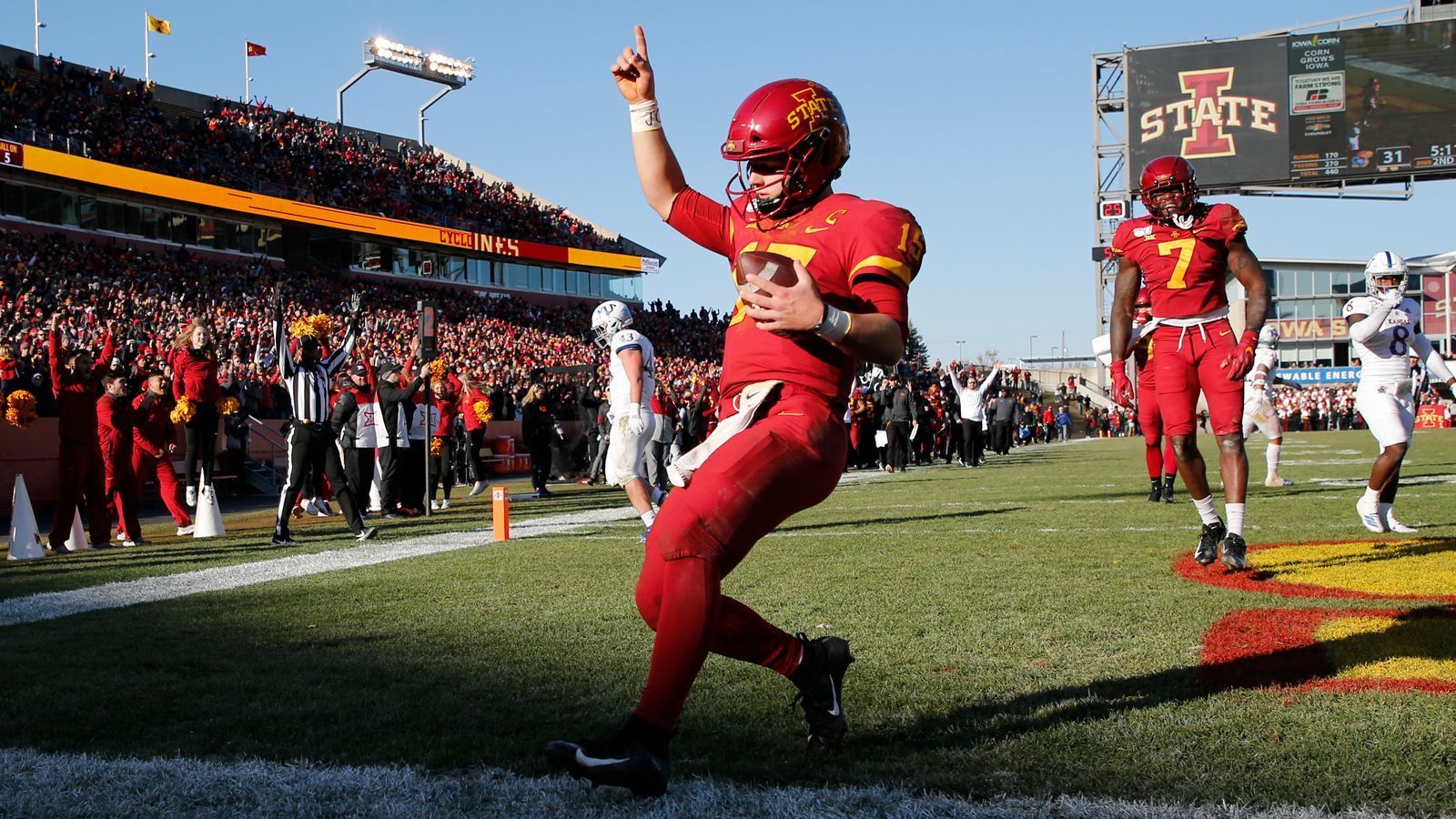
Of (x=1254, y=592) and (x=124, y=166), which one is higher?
(x=124, y=166)

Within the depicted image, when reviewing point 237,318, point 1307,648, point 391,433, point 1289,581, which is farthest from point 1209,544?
point 237,318

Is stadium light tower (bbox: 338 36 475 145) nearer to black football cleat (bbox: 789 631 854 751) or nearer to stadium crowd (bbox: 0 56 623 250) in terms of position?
stadium crowd (bbox: 0 56 623 250)

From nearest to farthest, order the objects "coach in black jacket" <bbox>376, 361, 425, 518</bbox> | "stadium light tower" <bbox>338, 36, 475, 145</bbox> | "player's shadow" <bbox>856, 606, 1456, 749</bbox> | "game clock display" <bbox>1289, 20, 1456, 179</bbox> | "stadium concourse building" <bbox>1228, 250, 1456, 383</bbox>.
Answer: "player's shadow" <bbox>856, 606, 1456, 749</bbox>
"coach in black jacket" <bbox>376, 361, 425, 518</bbox>
"game clock display" <bbox>1289, 20, 1456, 179</bbox>
"stadium light tower" <bbox>338, 36, 475, 145</bbox>
"stadium concourse building" <bbox>1228, 250, 1456, 383</bbox>

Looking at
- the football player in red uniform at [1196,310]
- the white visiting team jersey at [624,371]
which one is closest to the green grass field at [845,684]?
the football player in red uniform at [1196,310]

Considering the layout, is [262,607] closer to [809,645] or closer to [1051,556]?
[809,645]

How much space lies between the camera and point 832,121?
352 cm

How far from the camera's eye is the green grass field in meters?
3.39

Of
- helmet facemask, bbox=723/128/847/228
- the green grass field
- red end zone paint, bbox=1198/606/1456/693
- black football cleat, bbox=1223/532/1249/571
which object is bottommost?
the green grass field

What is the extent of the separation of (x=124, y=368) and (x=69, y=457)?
1.58m

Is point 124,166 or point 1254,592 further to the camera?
point 124,166

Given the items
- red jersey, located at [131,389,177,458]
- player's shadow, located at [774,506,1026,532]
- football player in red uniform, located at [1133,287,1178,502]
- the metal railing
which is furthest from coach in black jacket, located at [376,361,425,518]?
football player in red uniform, located at [1133,287,1178,502]

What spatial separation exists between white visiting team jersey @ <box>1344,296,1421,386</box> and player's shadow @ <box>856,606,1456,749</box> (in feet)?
15.7

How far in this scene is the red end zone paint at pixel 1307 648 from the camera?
416cm

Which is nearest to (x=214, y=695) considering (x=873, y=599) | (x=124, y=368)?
(x=873, y=599)
